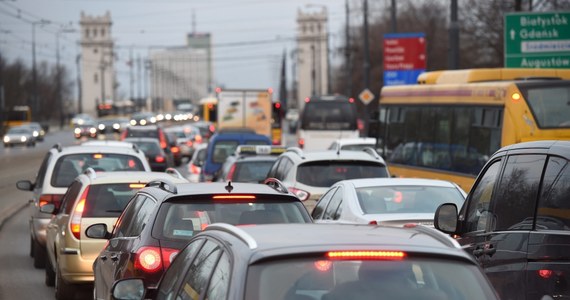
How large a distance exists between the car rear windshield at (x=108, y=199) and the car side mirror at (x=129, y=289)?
6.53 m

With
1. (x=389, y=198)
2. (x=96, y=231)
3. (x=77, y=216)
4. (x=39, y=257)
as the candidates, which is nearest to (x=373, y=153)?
(x=389, y=198)

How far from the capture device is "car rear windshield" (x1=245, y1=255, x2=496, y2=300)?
4.95 meters

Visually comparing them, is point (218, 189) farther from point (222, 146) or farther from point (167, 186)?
point (222, 146)

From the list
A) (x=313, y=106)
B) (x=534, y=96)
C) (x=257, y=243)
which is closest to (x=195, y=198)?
(x=257, y=243)

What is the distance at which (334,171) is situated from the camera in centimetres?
1738

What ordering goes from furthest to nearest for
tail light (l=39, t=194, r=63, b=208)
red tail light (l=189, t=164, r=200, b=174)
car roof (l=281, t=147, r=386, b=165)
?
red tail light (l=189, t=164, r=200, b=174) < car roof (l=281, t=147, r=386, b=165) < tail light (l=39, t=194, r=63, b=208)

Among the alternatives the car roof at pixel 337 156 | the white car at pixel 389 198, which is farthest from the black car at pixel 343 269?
the car roof at pixel 337 156

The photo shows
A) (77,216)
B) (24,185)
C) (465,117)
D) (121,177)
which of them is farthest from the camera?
(465,117)

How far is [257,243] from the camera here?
5.24 meters

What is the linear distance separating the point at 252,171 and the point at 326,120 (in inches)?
1089

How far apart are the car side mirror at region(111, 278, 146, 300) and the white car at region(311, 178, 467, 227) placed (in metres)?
5.75

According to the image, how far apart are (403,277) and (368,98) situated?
46.2m

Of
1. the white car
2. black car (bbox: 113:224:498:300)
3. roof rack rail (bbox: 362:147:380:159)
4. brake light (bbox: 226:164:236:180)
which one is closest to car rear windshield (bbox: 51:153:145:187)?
roof rack rail (bbox: 362:147:380:159)

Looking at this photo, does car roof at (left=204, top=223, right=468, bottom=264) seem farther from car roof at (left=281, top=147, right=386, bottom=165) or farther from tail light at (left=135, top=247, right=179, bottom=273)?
car roof at (left=281, top=147, right=386, bottom=165)
